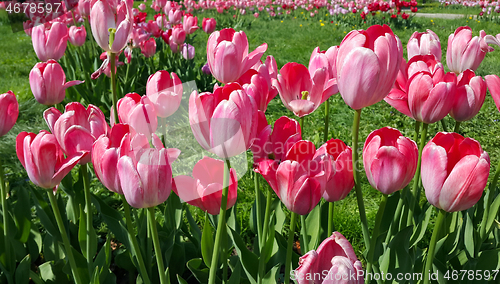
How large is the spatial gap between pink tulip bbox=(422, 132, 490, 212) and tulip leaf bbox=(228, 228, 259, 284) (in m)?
0.62

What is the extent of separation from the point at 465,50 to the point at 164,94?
1.11 metres

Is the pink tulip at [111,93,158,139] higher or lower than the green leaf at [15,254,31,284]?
higher

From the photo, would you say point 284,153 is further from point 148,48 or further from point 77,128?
point 148,48

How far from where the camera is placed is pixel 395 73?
32.7 inches

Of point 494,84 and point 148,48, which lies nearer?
point 494,84

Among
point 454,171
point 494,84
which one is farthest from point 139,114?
point 494,84

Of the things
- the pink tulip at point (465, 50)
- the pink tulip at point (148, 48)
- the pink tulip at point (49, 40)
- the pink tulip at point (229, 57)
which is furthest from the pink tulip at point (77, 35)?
the pink tulip at point (465, 50)

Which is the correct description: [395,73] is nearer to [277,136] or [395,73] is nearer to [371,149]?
[371,149]

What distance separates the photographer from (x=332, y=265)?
0.68m

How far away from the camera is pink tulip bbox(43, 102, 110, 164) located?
2.88 feet

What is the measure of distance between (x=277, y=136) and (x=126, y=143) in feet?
1.17

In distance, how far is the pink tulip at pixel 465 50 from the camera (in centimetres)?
137

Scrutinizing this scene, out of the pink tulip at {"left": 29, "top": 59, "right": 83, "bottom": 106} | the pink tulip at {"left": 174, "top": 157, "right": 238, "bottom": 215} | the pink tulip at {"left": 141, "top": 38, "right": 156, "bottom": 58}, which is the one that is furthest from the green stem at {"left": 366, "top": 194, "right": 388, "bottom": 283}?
the pink tulip at {"left": 141, "top": 38, "right": 156, "bottom": 58}

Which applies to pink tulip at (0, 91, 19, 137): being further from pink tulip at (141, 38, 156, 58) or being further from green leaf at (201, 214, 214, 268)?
pink tulip at (141, 38, 156, 58)
